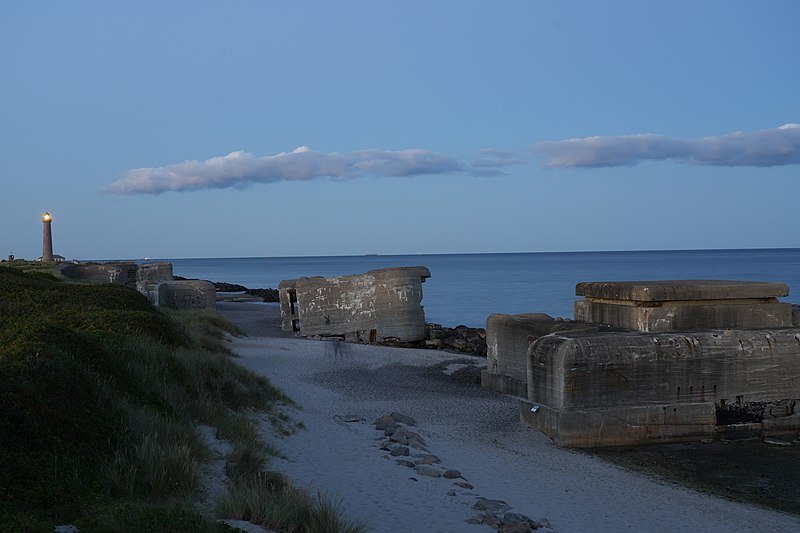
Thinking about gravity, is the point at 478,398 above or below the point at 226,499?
below

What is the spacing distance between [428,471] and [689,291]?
473cm

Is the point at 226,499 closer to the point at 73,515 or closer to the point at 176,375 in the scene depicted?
the point at 73,515

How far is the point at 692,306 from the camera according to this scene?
33.3 ft

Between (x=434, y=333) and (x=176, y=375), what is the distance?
39.4ft

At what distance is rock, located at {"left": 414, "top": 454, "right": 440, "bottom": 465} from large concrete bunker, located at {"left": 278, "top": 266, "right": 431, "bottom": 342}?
36.8 ft

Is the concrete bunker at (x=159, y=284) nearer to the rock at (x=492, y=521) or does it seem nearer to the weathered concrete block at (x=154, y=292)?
the weathered concrete block at (x=154, y=292)

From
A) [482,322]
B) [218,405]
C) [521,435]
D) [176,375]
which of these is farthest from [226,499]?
[482,322]

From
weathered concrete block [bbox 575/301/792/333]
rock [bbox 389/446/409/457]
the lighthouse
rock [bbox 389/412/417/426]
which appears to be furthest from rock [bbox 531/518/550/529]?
the lighthouse

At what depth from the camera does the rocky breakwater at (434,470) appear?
20.0 ft

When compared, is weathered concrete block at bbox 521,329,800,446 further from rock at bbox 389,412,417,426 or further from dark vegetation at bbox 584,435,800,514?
rock at bbox 389,412,417,426

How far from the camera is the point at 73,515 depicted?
4.35 meters

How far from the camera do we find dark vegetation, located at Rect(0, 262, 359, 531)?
14.6 ft

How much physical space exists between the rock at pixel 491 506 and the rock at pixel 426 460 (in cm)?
141

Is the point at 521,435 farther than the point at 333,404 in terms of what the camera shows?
No
